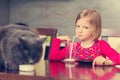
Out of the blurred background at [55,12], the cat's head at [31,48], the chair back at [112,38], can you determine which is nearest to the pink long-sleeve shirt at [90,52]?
the cat's head at [31,48]

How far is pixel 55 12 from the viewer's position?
10.3 feet

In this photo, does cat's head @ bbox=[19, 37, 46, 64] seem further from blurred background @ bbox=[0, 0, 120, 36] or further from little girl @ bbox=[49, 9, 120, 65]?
blurred background @ bbox=[0, 0, 120, 36]

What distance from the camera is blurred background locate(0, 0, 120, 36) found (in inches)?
116

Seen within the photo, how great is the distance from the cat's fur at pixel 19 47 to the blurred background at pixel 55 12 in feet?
6.72

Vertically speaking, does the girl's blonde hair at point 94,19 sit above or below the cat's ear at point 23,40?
above

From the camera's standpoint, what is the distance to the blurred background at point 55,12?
2.94 metres

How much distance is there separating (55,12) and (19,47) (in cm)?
224

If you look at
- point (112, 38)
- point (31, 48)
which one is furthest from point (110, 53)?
point (112, 38)

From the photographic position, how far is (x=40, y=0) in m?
3.24

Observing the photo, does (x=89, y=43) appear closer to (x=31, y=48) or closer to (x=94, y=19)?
(x=94, y=19)

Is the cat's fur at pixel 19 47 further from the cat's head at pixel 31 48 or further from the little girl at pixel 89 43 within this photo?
the little girl at pixel 89 43

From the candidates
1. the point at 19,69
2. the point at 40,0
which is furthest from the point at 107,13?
the point at 19,69

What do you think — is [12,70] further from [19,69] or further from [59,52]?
[59,52]

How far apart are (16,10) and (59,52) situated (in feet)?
6.59
